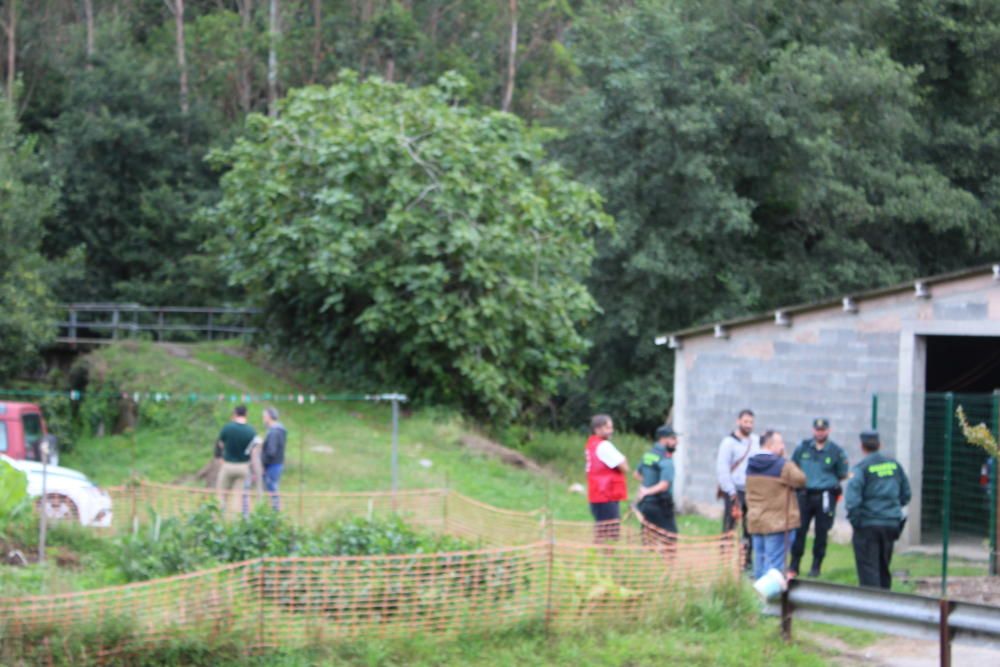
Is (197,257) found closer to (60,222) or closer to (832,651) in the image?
(60,222)

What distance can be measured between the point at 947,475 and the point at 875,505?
2015 mm

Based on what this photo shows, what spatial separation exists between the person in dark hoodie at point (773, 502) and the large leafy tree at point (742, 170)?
61.8 feet

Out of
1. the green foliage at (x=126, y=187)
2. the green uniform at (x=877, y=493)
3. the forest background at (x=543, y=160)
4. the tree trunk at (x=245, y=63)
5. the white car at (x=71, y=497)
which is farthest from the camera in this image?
the tree trunk at (x=245, y=63)

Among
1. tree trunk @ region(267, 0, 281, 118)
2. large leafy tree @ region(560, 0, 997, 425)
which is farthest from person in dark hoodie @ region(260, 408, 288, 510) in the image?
tree trunk @ region(267, 0, 281, 118)

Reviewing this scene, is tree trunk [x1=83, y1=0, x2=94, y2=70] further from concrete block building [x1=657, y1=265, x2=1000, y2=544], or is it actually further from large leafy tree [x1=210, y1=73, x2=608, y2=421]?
concrete block building [x1=657, y1=265, x2=1000, y2=544]

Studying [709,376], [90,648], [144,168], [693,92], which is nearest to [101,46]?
[144,168]

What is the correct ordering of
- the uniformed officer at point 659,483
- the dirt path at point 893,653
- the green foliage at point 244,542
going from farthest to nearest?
1. the uniformed officer at point 659,483
2. the green foliage at point 244,542
3. the dirt path at point 893,653

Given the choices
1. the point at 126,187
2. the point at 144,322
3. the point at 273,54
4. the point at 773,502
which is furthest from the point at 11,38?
the point at 773,502

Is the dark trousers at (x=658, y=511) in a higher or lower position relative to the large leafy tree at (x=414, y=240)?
lower

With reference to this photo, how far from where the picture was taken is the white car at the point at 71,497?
1384 cm

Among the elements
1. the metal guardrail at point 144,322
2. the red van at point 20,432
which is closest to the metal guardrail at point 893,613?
the red van at point 20,432

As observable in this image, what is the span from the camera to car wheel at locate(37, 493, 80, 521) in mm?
13725

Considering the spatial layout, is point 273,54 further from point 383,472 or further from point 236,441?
point 236,441

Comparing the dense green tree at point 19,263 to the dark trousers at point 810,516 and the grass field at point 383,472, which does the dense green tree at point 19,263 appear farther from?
the dark trousers at point 810,516
